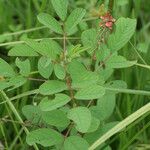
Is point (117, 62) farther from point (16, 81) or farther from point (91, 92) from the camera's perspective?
point (16, 81)

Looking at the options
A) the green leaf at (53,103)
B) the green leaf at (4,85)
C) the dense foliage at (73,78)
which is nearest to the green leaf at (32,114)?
the dense foliage at (73,78)

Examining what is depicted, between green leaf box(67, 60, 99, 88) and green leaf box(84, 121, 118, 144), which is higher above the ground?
green leaf box(67, 60, 99, 88)

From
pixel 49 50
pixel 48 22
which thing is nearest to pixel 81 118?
pixel 49 50

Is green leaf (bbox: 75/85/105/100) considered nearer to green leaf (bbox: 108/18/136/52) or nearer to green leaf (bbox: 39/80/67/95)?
green leaf (bbox: 39/80/67/95)

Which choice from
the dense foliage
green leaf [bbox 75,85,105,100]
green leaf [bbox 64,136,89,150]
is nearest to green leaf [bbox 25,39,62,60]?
the dense foliage

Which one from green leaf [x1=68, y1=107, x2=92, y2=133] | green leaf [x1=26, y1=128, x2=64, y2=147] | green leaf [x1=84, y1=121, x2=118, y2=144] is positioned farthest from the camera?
green leaf [x1=84, y1=121, x2=118, y2=144]

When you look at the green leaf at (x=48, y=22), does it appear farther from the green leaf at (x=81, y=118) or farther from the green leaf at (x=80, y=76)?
the green leaf at (x=81, y=118)

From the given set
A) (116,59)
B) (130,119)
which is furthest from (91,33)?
(130,119)

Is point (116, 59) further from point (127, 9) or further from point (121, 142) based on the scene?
point (127, 9)
